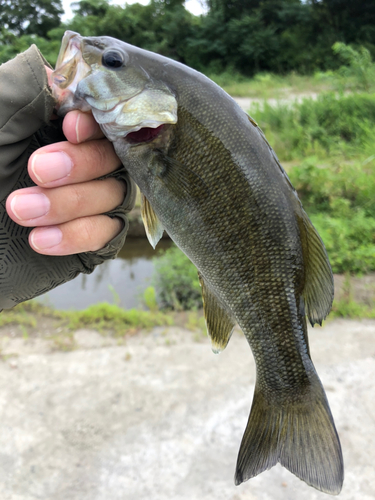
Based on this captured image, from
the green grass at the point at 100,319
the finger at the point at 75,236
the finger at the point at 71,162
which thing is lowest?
the green grass at the point at 100,319

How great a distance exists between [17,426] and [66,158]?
2751mm

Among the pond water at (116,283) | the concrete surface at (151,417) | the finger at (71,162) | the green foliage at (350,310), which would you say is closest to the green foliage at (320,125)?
the pond water at (116,283)

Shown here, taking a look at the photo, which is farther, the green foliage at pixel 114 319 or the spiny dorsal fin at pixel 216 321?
the green foliage at pixel 114 319

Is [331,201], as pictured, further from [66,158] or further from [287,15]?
[287,15]

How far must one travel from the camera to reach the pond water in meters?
6.36

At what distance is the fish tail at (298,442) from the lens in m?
1.43

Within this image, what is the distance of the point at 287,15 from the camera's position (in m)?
29.9

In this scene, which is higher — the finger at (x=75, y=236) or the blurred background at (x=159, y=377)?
the finger at (x=75, y=236)

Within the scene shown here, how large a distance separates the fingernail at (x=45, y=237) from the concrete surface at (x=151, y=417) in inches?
84.8

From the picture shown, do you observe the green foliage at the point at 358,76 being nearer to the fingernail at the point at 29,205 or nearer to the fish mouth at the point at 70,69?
the fish mouth at the point at 70,69

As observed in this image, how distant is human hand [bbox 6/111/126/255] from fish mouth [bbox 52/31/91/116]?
0.29 feet

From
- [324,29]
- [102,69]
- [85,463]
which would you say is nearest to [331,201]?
[85,463]

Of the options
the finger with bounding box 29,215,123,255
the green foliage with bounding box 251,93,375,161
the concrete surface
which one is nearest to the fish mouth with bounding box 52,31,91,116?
the finger with bounding box 29,215,123,255

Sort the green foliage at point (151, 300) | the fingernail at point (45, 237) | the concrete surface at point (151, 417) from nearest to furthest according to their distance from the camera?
the fingernail at point (45, 237) → the concrete surface at point (151, 417) → the green foliage at point (151, 300)
